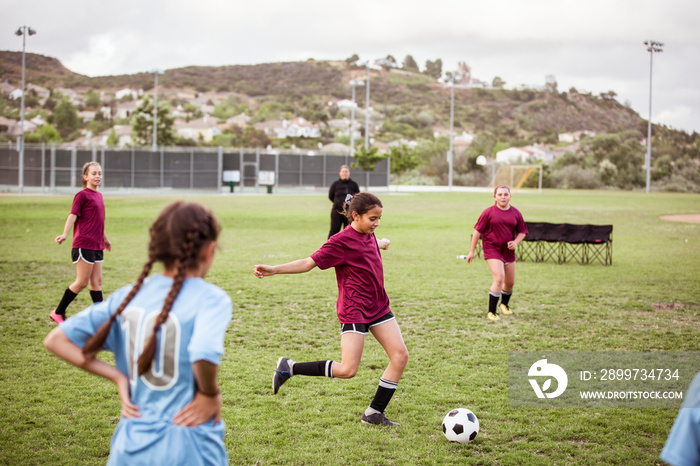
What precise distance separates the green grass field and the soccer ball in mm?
65

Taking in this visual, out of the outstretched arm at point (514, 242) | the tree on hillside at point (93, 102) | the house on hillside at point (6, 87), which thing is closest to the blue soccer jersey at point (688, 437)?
the outstretched arm at point (514, 242)

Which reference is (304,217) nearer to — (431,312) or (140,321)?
(431,312)

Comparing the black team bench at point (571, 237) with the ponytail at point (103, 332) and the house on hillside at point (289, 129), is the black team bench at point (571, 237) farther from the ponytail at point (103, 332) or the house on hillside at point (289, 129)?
the house on hillside at point (289, 129)

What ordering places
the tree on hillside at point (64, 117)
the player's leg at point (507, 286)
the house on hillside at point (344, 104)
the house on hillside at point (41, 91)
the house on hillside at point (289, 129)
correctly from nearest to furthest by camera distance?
the player's leg at point (507, 286) → the house on hillside at point (289, 129) → the tree on hillside at point (64, 117) → the house on hillside at point (41, 91) → the house on hillside at point (344, 104)

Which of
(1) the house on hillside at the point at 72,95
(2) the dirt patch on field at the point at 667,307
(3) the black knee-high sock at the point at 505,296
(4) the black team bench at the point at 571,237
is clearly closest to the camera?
(3) the black knee-high sock at the point at 505,296

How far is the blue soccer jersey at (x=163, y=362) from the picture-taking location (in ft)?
6.91

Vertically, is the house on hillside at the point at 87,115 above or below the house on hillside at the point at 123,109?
below

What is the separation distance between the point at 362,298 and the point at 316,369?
72cm

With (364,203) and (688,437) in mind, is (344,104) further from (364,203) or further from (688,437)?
(688,437)

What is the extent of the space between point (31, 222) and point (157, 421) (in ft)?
72.2

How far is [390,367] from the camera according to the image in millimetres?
4930

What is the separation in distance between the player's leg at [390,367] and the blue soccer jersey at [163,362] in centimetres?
274

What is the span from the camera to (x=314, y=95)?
168875mm

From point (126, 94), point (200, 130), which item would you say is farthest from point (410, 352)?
point (126, 94)
